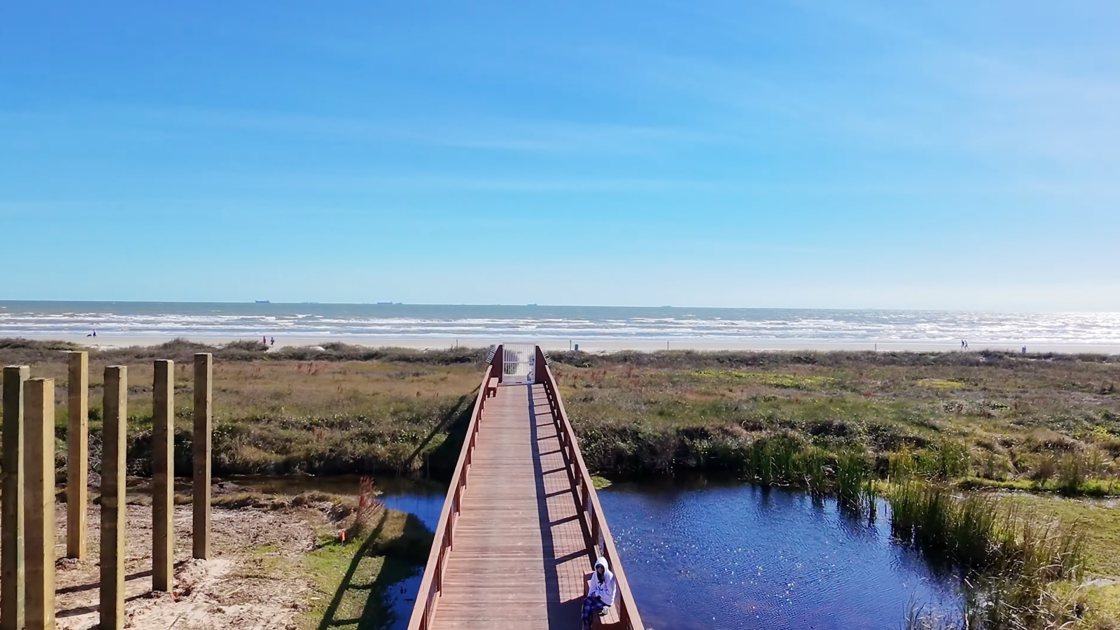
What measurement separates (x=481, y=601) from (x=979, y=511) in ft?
38.5

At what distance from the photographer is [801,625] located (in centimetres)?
1280

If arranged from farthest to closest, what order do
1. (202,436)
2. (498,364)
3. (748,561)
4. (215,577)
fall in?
(498,364)
(748,561)
(215,577)
(202,436)

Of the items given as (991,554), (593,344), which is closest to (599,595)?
(991,554)

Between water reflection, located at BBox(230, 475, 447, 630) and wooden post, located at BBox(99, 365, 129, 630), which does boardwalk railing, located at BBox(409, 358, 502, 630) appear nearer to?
wooden post, located at BBox(99, 365, 129, 630)

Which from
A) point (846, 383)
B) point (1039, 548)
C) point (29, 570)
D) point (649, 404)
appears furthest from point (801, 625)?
point (846, 383)

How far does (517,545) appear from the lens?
11289 millimetres

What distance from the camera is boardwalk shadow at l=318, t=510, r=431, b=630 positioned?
1202 cm

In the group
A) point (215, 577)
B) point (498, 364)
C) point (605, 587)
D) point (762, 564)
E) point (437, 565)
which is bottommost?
point (762, 564)

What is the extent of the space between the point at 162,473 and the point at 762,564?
11.9 m

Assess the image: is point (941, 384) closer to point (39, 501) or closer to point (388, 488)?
point (388, 488)

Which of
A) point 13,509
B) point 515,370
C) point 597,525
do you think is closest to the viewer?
point 13,509

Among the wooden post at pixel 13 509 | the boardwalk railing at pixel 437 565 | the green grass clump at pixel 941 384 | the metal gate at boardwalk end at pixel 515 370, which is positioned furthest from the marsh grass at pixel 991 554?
the green grass clump at pixel 941 384

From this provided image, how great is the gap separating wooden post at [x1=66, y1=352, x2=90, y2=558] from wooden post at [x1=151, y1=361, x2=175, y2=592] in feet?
4.99

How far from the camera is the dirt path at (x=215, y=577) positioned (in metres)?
11.0
